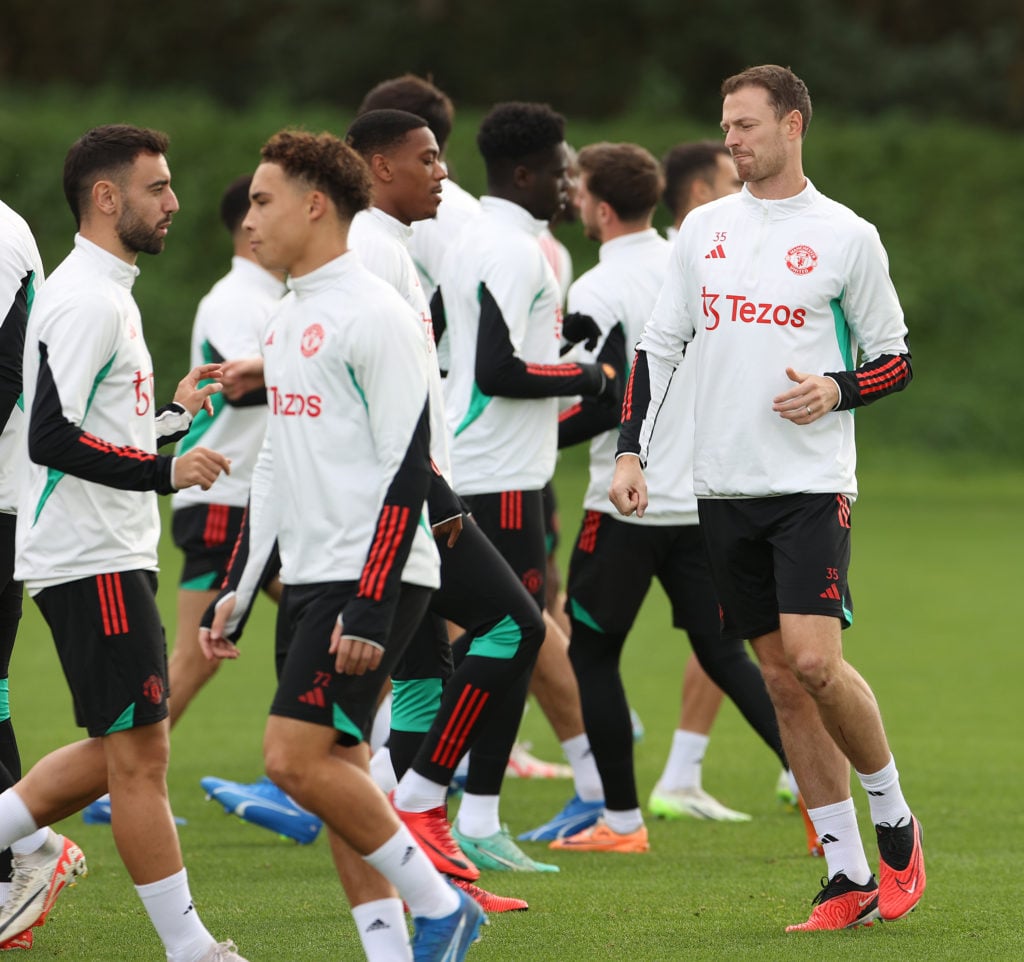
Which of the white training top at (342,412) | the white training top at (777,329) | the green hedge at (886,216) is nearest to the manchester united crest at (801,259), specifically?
the white training top at (777,329)

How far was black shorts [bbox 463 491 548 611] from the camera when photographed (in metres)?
6.29

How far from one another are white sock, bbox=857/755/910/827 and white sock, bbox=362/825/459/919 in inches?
60.2

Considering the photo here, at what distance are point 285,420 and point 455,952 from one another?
138 centimetres

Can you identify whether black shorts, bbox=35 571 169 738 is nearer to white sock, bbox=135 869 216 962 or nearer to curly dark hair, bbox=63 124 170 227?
white sock, bbox=135 869 216 962

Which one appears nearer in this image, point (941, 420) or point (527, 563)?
point (527, 563)

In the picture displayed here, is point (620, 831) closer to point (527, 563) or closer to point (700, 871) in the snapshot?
point (700, 871)

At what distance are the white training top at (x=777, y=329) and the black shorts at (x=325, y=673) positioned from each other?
134 cm

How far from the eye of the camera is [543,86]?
3378 cm

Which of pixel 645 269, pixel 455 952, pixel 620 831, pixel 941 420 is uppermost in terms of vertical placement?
pixel 645 269

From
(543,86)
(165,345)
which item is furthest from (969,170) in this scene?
(165,345)

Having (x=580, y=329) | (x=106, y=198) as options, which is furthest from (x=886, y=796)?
(x=106, y=198)

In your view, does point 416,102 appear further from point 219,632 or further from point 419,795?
point 219,632

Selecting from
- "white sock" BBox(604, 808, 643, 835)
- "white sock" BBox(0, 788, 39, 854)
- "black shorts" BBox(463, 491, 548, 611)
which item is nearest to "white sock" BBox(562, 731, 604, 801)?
"white sock" BBox(604, 808, 643, 835)

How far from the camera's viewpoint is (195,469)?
180 inches
